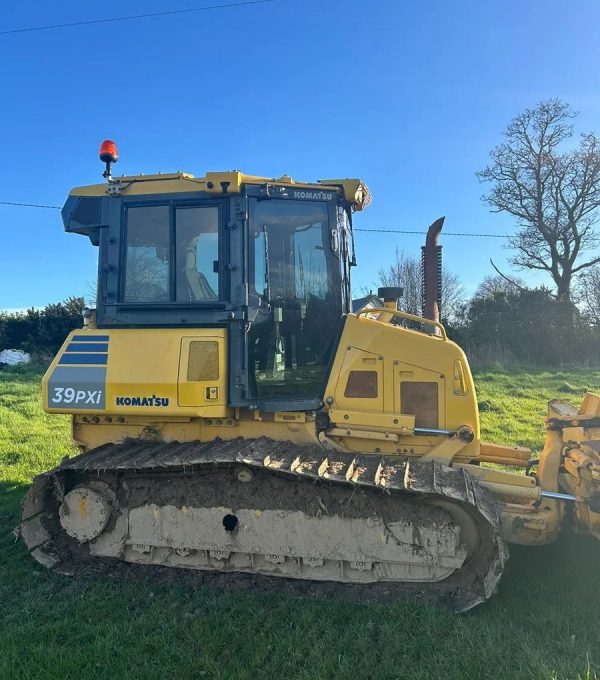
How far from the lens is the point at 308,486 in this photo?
4.06 m

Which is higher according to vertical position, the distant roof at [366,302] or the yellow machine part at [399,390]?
the distant roof at [366,302]

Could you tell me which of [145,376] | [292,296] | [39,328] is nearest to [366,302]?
[292,296]

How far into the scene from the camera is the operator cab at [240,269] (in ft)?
14.6

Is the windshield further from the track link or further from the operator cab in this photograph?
the track link

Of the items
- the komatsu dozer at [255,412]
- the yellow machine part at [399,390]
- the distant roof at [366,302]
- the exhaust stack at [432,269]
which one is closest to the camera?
the komatsu dozer at [255,412]

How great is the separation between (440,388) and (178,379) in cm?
212

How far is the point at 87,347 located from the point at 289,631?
8.83ft

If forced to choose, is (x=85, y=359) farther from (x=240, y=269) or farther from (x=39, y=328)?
(x=39, y=328)

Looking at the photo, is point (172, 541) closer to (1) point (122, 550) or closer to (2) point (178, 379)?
(1) point (122, 550)

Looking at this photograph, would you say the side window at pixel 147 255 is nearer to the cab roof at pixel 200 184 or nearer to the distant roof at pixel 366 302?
the cab roof at pixel 200 184

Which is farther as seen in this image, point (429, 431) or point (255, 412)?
point (255, 412)

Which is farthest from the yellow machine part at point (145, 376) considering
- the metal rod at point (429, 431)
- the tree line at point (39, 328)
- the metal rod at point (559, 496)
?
the tree line at point (39, 328)

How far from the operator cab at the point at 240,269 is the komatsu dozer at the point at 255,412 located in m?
0.02

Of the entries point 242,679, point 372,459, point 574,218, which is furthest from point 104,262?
point 574,218
